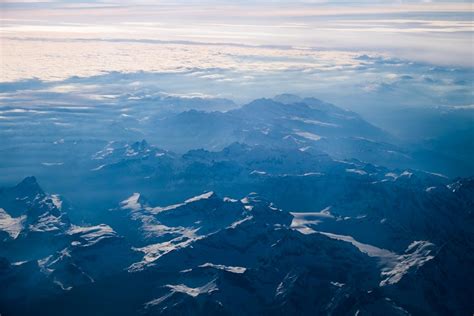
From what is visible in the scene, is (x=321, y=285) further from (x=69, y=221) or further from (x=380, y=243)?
(x=69, y=221)

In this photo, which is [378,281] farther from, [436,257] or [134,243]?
[134,243]

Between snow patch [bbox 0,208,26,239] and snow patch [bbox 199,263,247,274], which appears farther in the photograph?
snow patch [bbox 0,208,26,239]

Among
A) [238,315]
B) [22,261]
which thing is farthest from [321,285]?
[22,261]

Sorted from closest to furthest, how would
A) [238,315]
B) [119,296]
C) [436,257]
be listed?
1. [238,315]
2. [119,296]
3. [436,257]

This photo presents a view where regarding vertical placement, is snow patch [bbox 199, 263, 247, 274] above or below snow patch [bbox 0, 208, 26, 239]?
above

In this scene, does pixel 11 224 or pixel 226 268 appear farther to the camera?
pixel 11 224

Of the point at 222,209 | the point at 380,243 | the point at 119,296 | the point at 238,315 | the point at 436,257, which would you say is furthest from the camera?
the point at 222,209

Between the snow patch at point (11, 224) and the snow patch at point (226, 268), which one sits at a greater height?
the snow patch at point (226, 268)

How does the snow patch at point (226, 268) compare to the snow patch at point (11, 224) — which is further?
the snow patch at point (11, 224)

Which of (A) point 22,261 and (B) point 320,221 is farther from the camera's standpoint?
(B) point 320,221

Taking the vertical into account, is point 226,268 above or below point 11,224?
above
